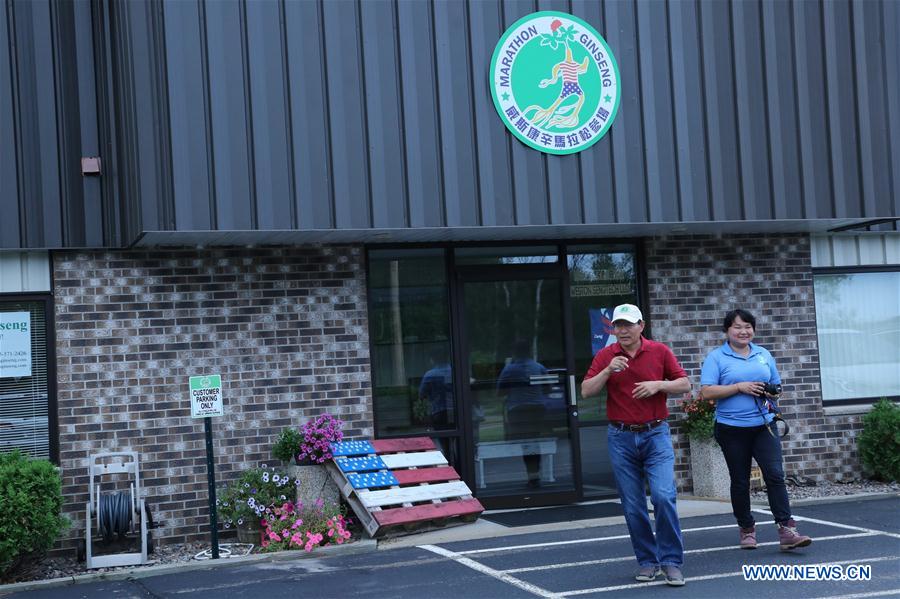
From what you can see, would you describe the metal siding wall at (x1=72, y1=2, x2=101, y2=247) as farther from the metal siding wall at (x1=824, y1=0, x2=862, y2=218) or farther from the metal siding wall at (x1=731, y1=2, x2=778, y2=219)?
the metal siding wall at (x1=824, y1=0, x2=862, y2=218)

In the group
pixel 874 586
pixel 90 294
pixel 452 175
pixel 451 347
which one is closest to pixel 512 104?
pixel 452 175

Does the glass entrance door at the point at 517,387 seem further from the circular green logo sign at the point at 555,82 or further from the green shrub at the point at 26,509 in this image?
the green shrub at the point at 26,509

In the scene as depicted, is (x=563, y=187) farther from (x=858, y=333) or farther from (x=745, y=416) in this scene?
(x=858, y=333)

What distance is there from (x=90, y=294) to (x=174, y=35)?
2526 millimetres

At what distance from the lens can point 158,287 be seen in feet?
33.2

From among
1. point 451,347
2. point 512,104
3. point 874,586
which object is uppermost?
point 512,104

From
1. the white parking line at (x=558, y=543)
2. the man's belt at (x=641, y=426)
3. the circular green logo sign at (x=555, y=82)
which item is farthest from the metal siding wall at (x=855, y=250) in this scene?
the man's belt at (x=641, y=426)

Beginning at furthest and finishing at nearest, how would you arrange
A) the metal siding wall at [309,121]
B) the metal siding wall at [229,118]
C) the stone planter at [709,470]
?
the stone planter at [709,470], the metal siding wall at [309,121], the metal siding wall at [229,118]

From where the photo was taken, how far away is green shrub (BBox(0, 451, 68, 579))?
330 inches

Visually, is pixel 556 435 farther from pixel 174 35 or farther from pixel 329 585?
pixel 174 35

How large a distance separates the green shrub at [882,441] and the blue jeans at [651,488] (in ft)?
17.6

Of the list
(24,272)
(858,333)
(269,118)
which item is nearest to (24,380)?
(24,272)

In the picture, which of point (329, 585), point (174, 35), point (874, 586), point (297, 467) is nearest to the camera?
point (874, 586)

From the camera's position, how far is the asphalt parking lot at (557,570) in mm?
7254
